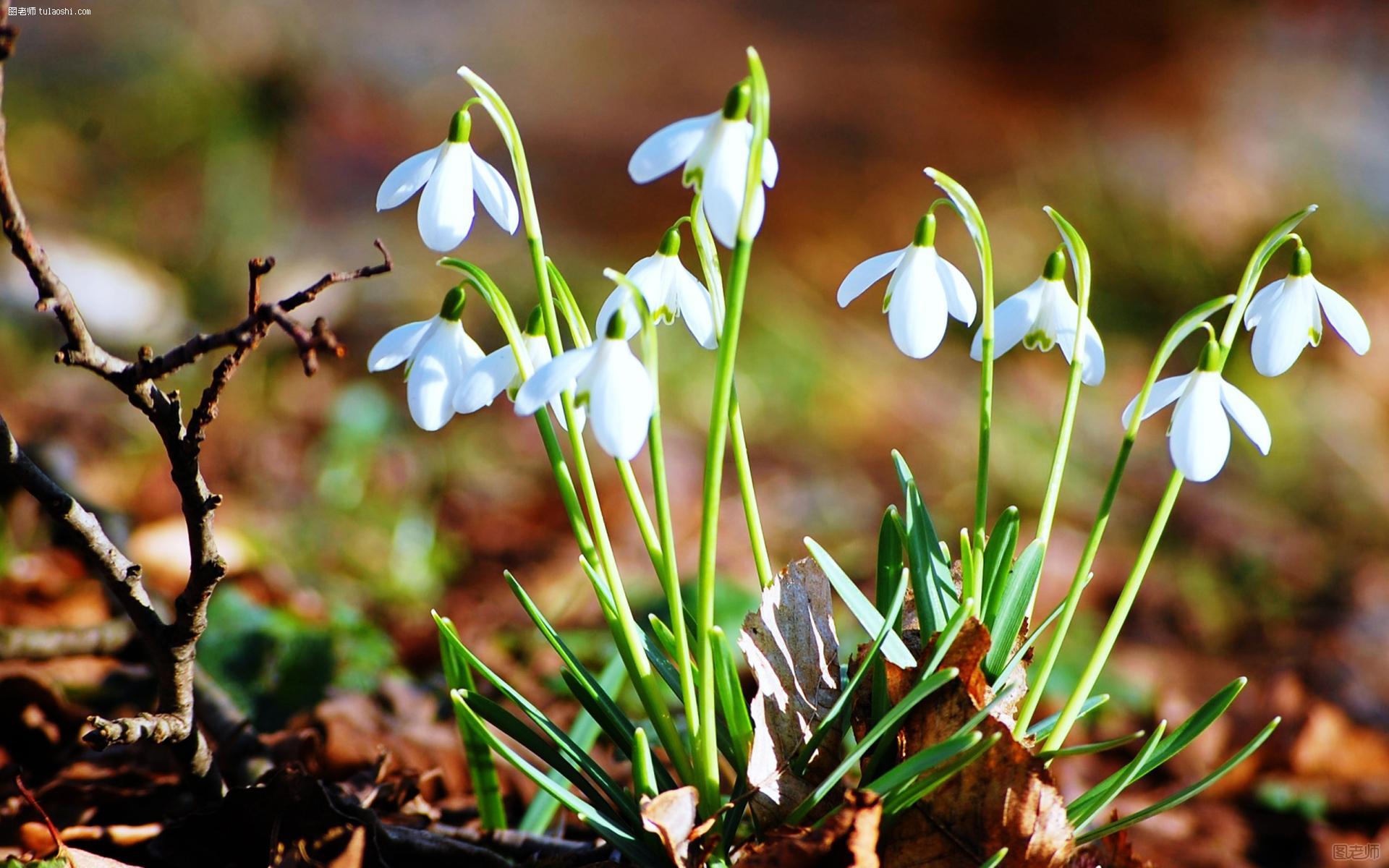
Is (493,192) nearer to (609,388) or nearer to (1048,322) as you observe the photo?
(609,388)

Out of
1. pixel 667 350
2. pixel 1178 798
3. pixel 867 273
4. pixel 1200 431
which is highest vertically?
pixel 667 350

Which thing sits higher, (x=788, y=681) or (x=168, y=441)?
(x=168, y=441)

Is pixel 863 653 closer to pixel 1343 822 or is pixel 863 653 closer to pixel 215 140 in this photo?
pixel 1343 822

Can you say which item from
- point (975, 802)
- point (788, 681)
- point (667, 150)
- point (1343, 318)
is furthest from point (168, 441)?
point (1343, 318)

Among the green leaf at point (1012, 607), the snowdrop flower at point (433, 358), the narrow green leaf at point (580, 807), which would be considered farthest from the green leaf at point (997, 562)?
the snowdrop flower at point (433, 358)
